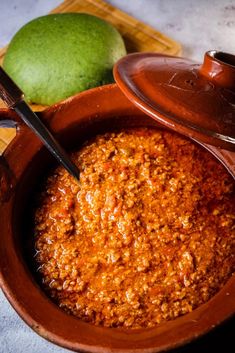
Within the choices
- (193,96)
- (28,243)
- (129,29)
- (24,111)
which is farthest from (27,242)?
(129,29)

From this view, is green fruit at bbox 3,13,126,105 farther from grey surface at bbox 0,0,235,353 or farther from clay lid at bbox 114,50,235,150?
clay lid at bbox 114,50,235,150

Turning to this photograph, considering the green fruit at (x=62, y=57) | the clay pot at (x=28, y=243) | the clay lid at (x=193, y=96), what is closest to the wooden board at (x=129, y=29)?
the green fruit at (x=62, y=57)

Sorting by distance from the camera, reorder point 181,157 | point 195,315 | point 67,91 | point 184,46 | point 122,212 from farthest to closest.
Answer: point 184,46 → point 67,91 → point 181,157 → point 122,212 → point 195,315

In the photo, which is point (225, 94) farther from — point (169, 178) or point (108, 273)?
point (108, 273)

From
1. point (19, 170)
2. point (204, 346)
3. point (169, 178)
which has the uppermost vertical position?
point (19, 170)

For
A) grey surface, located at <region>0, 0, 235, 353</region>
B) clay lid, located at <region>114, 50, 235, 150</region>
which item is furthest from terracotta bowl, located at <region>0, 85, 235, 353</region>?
grey surface, located at <region>0, 0, 235, 353</region>

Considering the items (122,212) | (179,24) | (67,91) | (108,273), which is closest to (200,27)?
(179,24)
